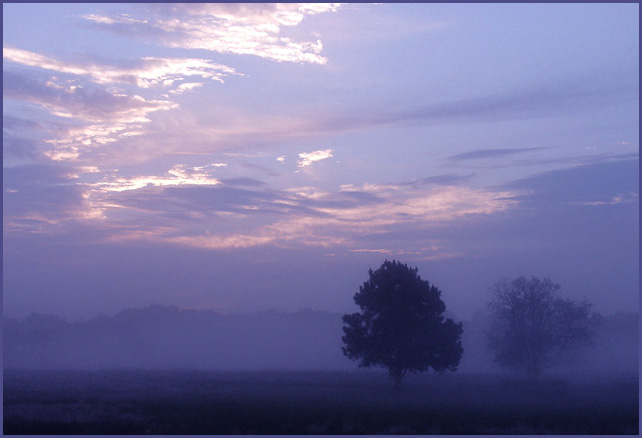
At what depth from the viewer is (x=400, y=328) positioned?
4903 cm

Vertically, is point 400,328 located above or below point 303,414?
above

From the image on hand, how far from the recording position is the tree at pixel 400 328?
4888cm

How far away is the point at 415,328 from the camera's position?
1927 inches

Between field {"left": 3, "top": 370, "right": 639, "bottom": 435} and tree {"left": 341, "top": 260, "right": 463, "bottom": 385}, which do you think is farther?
tree {"left": 341, "top": 260, "right": 463, "bottom": 385}

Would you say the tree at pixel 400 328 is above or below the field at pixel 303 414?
above

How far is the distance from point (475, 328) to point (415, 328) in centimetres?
5020

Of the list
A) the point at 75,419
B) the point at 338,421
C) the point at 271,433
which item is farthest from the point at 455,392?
the point at 75,419

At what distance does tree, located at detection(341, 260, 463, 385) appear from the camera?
4888 cm

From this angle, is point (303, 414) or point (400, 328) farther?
point (400, 328)

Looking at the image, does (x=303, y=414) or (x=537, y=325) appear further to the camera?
(x=537, y=325)

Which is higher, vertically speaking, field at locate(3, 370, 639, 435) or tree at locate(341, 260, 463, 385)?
tree at locate(341, 260, 463, 385)

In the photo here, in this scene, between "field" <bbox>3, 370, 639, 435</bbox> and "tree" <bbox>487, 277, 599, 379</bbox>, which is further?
"tree" <bbox>487, 277, 599, 379</bbox>

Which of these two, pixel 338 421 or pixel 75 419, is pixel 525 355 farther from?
pixel 75 419

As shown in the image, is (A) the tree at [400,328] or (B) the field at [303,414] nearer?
(B) the field at [303,414]
